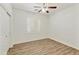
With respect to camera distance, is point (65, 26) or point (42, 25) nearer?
point (42, 25)

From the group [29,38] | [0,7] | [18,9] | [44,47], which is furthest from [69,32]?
[0,7]

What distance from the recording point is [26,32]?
239cm

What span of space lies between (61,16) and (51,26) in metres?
0.41

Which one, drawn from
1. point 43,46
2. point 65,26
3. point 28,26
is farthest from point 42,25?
point 65,26

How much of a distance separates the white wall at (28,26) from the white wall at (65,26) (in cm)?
21

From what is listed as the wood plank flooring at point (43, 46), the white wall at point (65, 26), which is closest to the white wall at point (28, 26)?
the wood plank flooring at point (43, 46)

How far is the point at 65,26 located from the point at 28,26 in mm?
929

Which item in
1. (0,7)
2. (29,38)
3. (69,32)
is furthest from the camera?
(69,32)

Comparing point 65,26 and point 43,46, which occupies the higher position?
point 65,26

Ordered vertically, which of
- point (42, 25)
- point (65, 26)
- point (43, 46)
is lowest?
point (43, 46)

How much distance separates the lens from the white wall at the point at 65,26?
2486 mm

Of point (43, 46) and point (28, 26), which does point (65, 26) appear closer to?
point (43, 46)

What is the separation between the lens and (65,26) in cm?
266

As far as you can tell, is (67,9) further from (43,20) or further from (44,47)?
(44,47)
